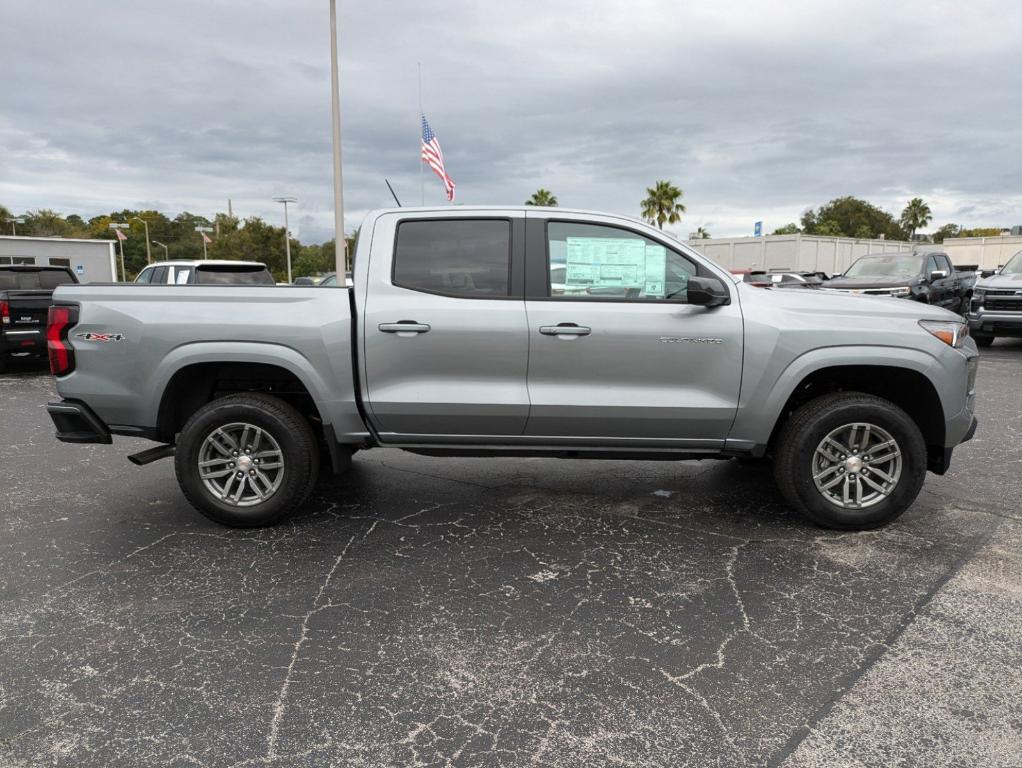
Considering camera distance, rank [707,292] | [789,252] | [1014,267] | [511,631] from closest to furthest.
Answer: [511,631]
[707,292]
[1014,267]
[789,252]

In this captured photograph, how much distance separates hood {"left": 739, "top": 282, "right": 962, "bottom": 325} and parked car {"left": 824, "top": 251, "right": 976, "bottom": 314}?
1046 cm

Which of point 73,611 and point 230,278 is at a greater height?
point 230,278

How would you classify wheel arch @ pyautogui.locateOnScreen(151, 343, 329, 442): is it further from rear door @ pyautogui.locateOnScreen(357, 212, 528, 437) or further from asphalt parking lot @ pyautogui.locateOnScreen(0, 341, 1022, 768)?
asphalt parking lot @ pyautogui.locateOnScreen(0, 341, 1022, 768)

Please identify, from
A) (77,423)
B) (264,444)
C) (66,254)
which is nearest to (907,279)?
(264,444)

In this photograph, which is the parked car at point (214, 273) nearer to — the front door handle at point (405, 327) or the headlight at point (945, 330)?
the front door handle at point (405, 327)

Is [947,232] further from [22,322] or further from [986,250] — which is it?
[22,322]

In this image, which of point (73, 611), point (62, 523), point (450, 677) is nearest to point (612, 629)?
point (450, 677)

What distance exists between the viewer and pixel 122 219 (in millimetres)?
112188

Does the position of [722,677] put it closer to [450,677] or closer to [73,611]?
[450,677]

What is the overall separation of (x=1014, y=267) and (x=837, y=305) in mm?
12777

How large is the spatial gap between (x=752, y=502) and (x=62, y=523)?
4442 millimetres

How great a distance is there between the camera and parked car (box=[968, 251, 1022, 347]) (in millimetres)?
12977

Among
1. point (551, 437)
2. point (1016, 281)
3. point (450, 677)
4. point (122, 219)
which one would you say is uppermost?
point (122, 219)

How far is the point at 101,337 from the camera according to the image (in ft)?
14.2
